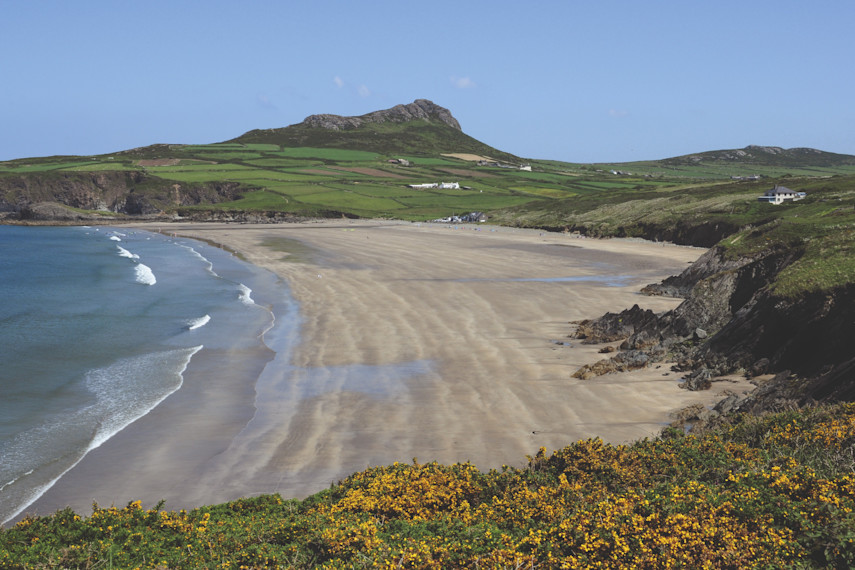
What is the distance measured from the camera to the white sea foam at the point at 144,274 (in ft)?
172

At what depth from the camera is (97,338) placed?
31812mm

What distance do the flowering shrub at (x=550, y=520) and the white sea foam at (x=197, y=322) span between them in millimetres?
23523

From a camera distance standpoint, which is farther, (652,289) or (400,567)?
(652,289)

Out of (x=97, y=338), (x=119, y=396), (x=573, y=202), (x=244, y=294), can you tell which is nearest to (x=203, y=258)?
(x=244, y=294)

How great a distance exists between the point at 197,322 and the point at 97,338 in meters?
5.29

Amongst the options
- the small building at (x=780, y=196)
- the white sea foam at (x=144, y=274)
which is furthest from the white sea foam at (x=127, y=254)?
the small building at (x=780, y=196)

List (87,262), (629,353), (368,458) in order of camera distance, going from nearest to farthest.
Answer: (368,458) < (629,353) < (87,262)

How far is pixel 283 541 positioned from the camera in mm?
9914

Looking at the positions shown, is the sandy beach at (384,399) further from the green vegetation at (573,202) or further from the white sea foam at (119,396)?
the green vegetation at (573,202)

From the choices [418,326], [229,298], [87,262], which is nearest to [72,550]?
[418,326]

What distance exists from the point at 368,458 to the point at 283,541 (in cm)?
713

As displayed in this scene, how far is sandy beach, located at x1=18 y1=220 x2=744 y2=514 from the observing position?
54.1 feet

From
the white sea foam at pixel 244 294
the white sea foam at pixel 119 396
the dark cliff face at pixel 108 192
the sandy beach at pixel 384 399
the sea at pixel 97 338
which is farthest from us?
the dark cliff face at pixel 108 192

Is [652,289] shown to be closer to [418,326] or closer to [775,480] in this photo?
[418,326]
